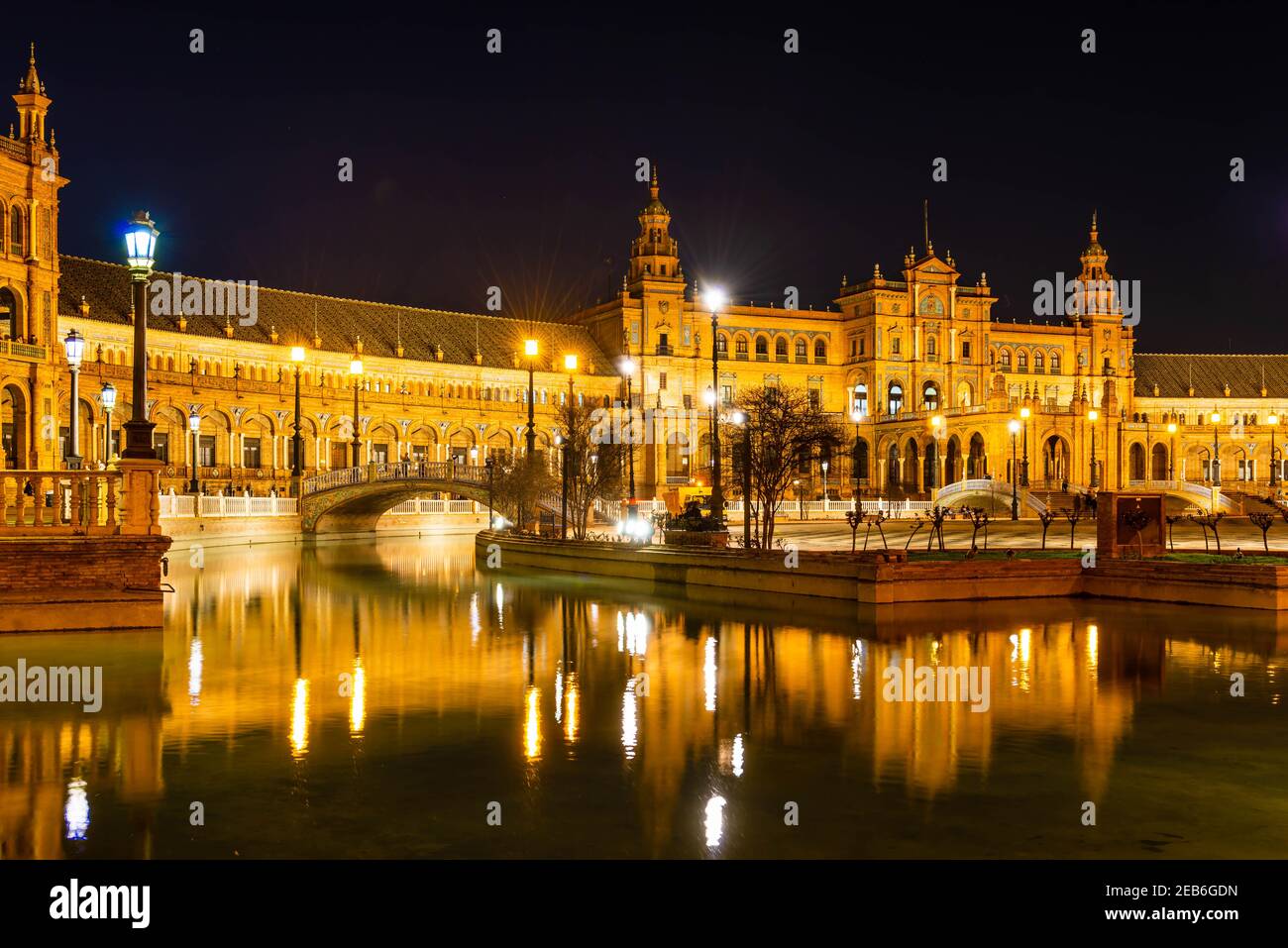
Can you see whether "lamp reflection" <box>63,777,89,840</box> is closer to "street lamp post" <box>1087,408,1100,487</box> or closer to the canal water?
the canal water

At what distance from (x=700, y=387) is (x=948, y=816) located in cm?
10554

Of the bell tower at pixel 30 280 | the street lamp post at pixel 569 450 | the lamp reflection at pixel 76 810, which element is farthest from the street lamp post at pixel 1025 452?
the lamp reflection at pixel 76 810

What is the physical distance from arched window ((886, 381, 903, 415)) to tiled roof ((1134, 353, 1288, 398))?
31.6 meters

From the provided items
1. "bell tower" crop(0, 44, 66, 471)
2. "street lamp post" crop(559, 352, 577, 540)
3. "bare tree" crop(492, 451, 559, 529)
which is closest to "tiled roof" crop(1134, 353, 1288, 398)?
"bare tree" crop(492, 451, 559, 529)

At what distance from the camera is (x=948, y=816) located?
9.30 m

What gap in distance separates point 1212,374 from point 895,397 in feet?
134

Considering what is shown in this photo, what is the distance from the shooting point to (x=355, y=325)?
104 meters

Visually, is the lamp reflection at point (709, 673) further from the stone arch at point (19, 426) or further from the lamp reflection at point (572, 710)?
the stone arch at point (19, 426)

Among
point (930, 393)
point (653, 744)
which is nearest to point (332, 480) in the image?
point (653, 744)

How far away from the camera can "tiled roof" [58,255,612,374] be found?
82.8 metres

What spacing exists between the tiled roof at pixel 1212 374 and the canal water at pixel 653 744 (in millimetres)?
120891

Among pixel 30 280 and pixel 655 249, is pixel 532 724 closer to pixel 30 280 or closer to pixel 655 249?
pixel 30 280
